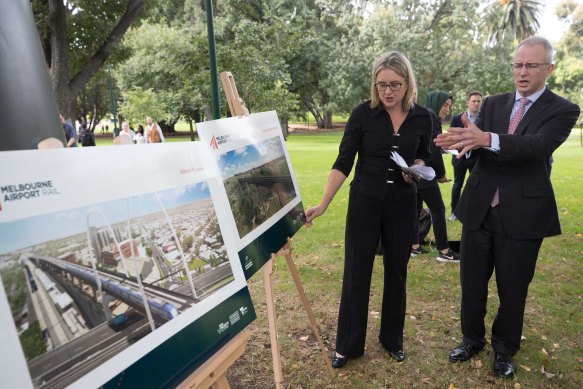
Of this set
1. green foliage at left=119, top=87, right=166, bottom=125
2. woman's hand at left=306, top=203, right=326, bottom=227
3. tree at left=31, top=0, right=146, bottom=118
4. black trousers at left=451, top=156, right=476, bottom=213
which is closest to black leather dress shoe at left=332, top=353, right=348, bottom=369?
woman's hand at left=306, top=203, right=326, bottom=227

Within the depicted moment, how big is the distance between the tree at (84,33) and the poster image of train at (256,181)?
8.12 metres

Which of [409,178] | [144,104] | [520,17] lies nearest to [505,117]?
[409,178]

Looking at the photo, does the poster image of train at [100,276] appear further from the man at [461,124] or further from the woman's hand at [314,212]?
the man at [461,124]

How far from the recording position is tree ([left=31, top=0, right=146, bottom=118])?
9344 mm

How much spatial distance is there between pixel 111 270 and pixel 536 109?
2656 millimetres

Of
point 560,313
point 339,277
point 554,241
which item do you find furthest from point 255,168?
point 554,241

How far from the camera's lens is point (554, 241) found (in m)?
5.99

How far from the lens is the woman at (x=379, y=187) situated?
2793 mm

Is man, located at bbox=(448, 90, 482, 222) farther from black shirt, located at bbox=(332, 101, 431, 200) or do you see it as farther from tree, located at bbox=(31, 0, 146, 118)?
tree, located at bbox=(31, 0, 146, 118)

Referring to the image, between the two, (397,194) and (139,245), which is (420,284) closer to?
(397,194)

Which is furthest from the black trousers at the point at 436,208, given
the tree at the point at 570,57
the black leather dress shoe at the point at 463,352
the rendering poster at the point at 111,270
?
the tree at the point at 570,57

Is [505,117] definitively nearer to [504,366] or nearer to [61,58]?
[504,366]

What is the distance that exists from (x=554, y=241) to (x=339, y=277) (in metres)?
3.37

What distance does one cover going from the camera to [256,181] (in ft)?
8.03
